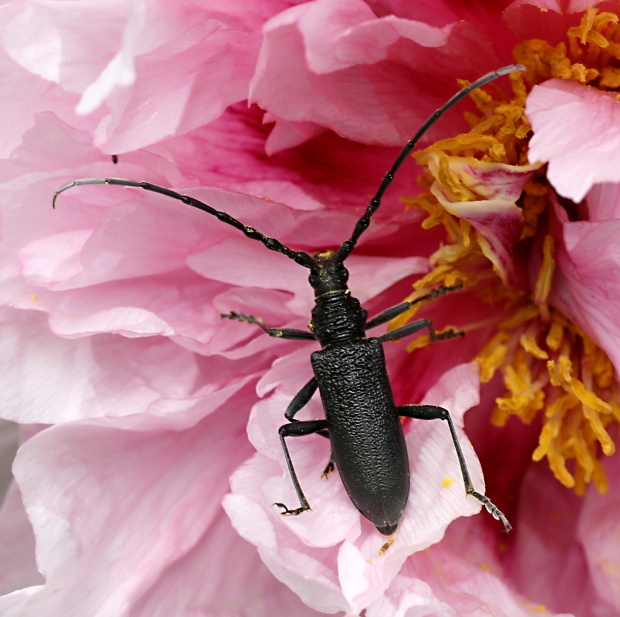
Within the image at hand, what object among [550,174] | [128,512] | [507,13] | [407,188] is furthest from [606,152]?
[128,512]

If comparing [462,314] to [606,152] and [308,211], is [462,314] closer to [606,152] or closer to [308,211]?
[308,211]

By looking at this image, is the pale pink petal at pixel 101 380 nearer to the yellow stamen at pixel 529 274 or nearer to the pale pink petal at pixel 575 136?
the yellow stamen at pixel 529 274

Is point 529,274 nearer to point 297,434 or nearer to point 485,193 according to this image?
point 485,193

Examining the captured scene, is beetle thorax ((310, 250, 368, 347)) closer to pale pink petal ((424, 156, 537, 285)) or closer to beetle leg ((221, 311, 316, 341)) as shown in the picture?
beetle leg ((221, 311, 316, 341))

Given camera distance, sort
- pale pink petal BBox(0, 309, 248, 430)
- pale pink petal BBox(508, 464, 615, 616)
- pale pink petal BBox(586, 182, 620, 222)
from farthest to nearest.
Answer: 1. pale pink petal BBox(508, 464, 615, 616)
2. pale pink petal BBox(0, 309, 248, 430)
3. pale pink petal BBox(586, 182, 620, 222)

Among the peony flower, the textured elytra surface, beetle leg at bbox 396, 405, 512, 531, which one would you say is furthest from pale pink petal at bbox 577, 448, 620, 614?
the textured elytra surface

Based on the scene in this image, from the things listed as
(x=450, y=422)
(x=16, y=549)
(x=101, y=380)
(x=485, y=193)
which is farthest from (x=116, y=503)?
(x=485, y=193)

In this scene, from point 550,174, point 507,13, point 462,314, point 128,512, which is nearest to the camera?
point 550,174
